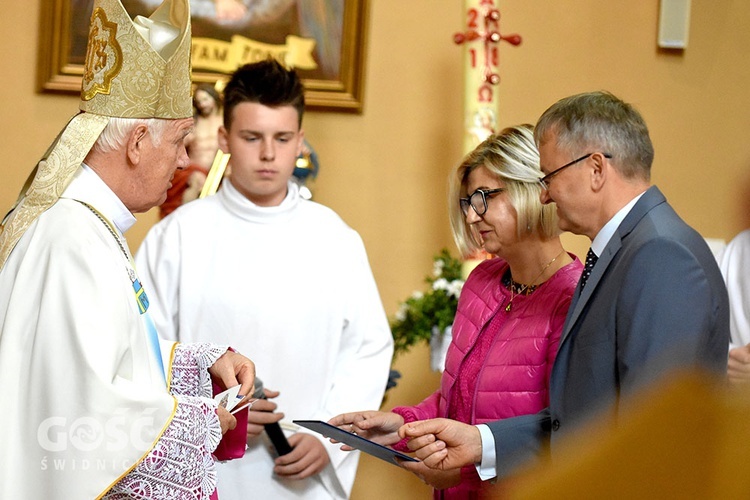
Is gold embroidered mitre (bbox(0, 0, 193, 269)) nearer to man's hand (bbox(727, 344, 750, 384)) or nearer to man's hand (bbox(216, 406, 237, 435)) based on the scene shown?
man's hand (bbox(216, 406, 237, 435))

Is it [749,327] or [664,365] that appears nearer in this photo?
[664,365]

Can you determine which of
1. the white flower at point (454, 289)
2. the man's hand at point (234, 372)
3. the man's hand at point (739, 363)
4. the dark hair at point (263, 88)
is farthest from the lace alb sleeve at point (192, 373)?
the white flower at point (454, 289)

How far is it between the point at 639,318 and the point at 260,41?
388 centimetres

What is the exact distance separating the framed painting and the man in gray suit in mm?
3244

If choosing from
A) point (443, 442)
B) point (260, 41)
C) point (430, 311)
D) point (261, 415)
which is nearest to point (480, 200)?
point (443, 442)

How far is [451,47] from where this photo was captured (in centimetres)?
568

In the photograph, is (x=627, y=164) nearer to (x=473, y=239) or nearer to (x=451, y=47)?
(x=473, y=239)

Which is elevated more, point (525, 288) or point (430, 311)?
point (525, 288)

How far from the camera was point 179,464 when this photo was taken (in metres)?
2.23

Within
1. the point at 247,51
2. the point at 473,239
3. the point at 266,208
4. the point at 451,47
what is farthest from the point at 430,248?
the point at 473,239

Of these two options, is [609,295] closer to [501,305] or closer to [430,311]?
[501,305]

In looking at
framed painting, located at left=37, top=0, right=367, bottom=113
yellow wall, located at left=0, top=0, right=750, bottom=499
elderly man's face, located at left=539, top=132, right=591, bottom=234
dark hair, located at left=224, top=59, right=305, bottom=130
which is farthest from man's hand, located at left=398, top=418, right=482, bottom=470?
framed painting, located at left=37, top=0, right=367, bottom=113

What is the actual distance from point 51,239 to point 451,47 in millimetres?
3847

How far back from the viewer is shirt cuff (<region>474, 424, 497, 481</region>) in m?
2.37
